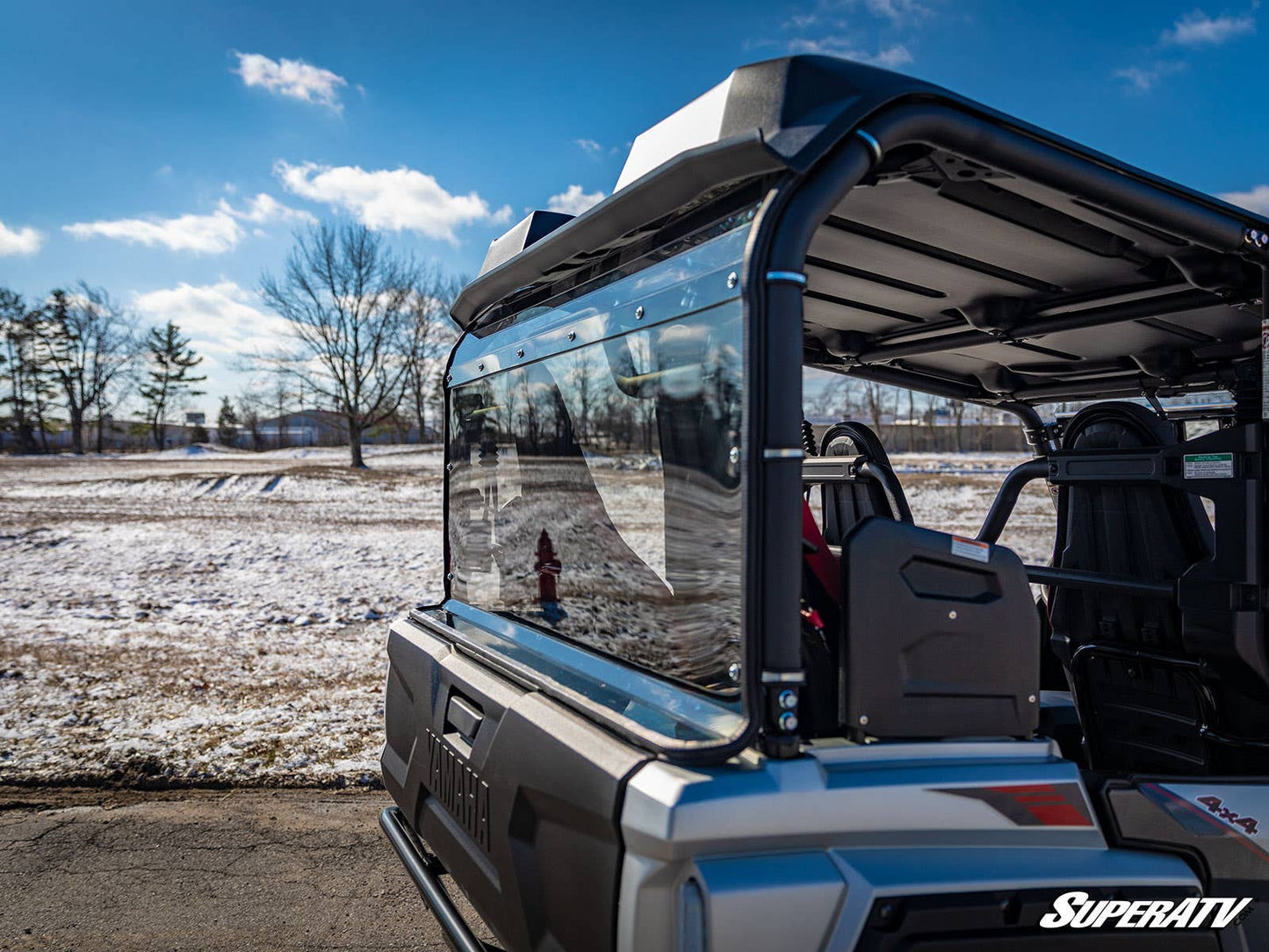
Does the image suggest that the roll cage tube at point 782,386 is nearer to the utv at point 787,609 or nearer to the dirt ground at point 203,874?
the utv at point 787,609

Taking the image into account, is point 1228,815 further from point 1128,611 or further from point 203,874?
point 203,874

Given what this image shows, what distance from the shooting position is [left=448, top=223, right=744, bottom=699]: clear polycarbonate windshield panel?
68.2 inches

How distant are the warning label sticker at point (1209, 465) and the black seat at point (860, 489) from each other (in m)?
0.93

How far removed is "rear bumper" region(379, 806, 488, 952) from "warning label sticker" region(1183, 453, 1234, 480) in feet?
7.79

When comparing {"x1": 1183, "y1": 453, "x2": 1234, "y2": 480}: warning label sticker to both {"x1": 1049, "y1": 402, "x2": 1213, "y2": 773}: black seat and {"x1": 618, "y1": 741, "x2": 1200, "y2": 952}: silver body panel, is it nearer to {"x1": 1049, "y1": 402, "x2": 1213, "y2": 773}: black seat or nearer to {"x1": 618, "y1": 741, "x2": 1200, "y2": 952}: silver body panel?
{"x1": 1049, "y1": 402, "x2": 1213, "y2": 773}: black seat

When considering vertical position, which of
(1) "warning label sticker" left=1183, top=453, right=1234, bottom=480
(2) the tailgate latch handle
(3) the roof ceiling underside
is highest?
(3) the roof ceiling underside

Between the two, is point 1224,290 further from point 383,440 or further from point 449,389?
point 383,440

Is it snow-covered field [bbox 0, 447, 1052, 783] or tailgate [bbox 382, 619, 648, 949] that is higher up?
tailgate [bbox 382, 619, 648, 949]

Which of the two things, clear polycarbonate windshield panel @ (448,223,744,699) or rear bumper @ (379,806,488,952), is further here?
rear bumper @ (379,806,488,952)

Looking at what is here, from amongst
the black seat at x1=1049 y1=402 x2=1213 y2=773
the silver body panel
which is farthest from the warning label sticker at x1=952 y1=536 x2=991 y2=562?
the black seat at x1=1049 y1=402 x2=1213 y2=773

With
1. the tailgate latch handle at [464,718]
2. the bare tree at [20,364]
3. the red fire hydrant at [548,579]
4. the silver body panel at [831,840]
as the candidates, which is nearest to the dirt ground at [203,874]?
the tailgate latch handle at [464,718]

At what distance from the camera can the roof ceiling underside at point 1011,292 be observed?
216 cm

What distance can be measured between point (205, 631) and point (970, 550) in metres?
7.01

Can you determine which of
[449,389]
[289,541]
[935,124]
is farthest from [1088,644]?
[289,541]
